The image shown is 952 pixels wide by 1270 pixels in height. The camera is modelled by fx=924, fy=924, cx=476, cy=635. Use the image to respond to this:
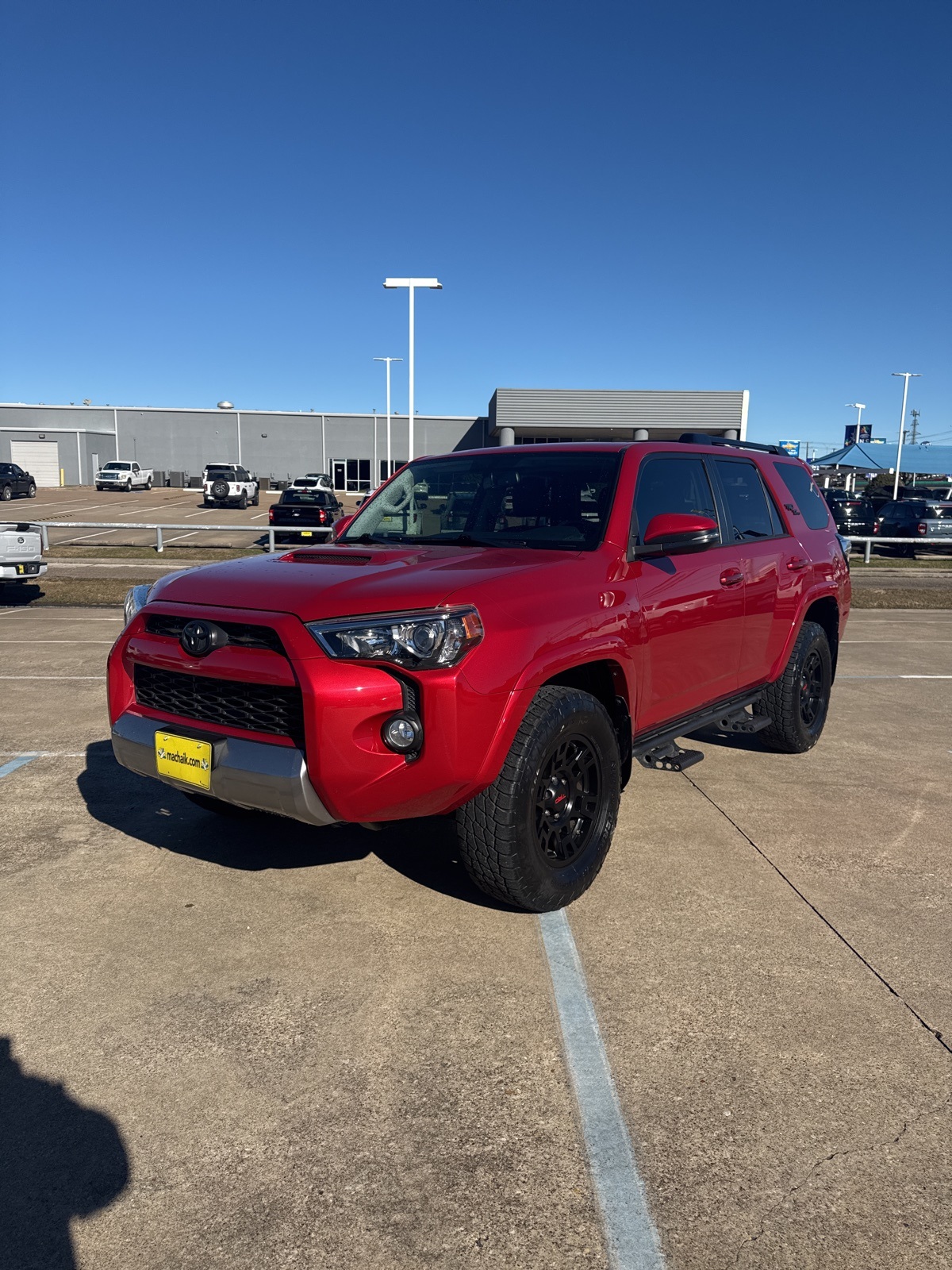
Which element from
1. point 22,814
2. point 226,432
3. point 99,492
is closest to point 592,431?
A: point 99,492

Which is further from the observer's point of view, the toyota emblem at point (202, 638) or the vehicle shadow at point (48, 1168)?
the toyota emblem at point (202, 638)

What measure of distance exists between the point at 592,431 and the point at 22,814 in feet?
139

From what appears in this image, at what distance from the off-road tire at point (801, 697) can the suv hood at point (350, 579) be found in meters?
2.57

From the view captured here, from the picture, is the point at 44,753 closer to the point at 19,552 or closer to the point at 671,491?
the point at 671,491

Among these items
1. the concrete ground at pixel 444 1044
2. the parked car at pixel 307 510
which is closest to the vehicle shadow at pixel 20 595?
the concrete ground at pixel 444 1044

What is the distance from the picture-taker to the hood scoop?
3945mm

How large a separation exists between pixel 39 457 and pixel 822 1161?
73.8 m

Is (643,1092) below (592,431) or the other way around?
below

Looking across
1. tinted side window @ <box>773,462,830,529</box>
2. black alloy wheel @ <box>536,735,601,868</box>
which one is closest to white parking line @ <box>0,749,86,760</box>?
black alloy wheel @ <box>536,735,601,868</box>

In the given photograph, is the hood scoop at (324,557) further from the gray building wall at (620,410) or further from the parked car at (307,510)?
the gray building wall at (620,410)

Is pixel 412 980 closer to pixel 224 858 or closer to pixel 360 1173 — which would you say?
pixel 360 1173

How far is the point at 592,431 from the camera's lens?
44938 mm

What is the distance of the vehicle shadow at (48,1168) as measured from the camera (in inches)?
82.1

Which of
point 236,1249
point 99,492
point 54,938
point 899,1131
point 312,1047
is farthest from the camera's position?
point 99,492
